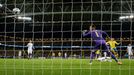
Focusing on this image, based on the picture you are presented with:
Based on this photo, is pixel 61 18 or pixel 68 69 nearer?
pixel 68 69

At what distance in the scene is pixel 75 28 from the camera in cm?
3531

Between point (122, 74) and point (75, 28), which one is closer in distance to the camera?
point (122, 74)

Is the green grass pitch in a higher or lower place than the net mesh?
lower

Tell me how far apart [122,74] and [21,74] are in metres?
3.01

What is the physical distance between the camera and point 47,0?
24.5 metres

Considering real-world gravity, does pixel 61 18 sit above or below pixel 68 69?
above

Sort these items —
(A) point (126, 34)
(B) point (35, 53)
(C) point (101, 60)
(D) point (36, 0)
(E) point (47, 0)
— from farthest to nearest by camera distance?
(B) point (35, 53) < (A) point (126, 34) < (D) point (36, 0) < (E) point (47, 0) < (C) point (101, 60)

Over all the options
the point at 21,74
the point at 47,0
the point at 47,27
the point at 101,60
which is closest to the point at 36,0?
the point at 47,0

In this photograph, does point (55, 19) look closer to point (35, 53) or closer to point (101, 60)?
point (35, 53)

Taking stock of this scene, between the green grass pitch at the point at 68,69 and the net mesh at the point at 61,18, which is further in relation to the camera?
the net mesh at the point at 61,18

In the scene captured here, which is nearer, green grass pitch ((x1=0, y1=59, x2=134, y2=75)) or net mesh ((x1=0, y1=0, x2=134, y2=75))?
green grass pitch ((x1=0, y1=59, x2=134, y2=75))

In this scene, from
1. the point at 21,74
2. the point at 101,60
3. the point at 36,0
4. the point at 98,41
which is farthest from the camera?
the point at 36,0

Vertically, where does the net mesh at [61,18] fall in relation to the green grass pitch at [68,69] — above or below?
above

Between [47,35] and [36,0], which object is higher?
[36,0]
